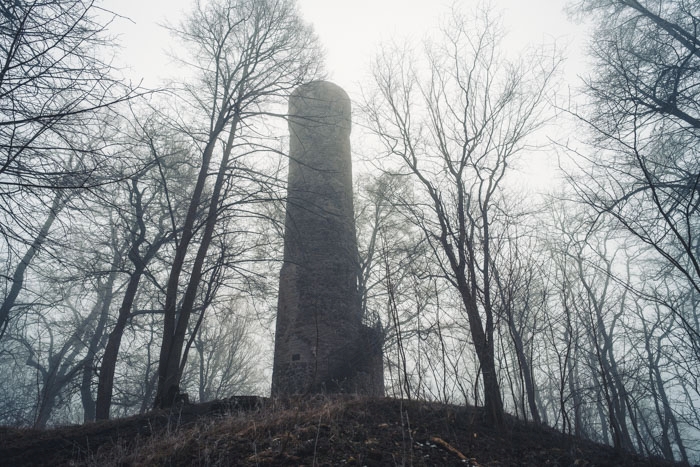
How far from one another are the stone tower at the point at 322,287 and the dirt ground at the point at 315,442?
11.2ft

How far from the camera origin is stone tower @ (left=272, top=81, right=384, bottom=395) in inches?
340

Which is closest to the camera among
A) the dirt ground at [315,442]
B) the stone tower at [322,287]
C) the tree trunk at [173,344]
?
the dirt ground at [315,442]

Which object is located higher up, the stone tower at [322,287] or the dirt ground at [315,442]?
the stone tower at [322,287]

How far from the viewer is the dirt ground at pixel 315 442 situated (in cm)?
323

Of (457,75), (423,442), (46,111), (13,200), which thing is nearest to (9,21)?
(46,111)

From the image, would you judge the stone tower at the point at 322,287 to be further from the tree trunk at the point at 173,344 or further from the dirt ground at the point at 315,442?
the dirt ground at the point at 315,442

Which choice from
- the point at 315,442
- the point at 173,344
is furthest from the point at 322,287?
the point at 315,442

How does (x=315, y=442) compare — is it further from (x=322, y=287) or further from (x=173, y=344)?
(x=322, y=287)

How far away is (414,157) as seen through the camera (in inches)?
284

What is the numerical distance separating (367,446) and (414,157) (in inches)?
200

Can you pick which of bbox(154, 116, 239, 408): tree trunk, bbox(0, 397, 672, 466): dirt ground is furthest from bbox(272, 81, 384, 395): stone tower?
bbox(0, 397, 672, 466): dirt ground

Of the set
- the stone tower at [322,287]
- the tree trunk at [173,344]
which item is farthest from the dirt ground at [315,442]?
the stone tower at [322,287]

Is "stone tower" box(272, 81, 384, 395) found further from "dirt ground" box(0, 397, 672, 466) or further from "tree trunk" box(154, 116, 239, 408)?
"dirt ground" box(0, 397, 672, 466)

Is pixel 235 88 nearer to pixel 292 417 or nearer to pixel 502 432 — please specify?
pixel 292 417
